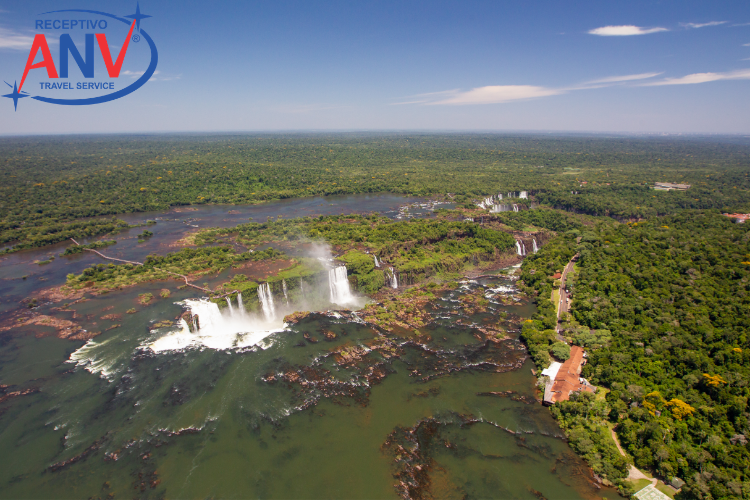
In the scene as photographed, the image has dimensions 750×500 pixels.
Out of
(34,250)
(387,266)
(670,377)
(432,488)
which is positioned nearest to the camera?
(432,488)

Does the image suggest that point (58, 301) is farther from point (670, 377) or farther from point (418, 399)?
point (670, 377)


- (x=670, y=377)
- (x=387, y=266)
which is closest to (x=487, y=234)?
(x=387, y=266)

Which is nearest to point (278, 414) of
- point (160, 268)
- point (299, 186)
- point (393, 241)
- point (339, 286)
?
point (339, 286)

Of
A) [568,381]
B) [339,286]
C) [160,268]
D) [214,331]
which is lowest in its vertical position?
[568,381]

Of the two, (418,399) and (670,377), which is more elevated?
(670,377)

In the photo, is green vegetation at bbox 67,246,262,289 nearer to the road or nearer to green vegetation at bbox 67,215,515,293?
green vegetation at bbox 67,215,515,293

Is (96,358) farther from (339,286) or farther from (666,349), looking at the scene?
(666,349)
